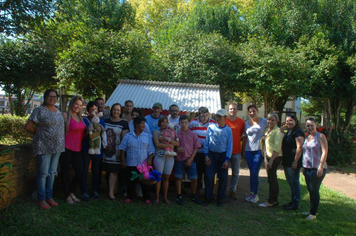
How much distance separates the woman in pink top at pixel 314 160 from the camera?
4281 mm

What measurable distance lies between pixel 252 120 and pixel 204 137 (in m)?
1.07

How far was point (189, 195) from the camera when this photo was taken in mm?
5496

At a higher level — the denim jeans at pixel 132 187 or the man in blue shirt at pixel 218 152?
the man in blue shirt at pixel 218 152

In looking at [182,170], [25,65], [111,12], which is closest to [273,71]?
[182,170]

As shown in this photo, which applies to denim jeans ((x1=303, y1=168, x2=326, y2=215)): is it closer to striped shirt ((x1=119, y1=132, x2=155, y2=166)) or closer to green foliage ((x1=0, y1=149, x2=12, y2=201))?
striped shirt ((x1=119, y1=132, x2=155, y2=166))

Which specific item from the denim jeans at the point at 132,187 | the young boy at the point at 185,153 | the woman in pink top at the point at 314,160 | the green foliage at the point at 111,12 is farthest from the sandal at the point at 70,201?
the green foliage at the point at 111,12

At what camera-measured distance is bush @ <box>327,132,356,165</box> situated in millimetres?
11844

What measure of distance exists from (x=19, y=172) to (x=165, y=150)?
2366mm

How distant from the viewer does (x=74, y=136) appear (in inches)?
172

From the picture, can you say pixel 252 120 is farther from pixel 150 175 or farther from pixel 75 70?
pixel 75 70

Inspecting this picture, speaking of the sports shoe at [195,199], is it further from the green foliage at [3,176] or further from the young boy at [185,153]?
the green foliage at [3,176]

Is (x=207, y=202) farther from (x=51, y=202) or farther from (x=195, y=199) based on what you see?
(x=51, y=202)

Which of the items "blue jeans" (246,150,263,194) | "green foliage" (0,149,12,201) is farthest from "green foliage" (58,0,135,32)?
"green foliage" (0,149,12,201)

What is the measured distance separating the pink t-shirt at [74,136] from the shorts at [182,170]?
1.75 metres
